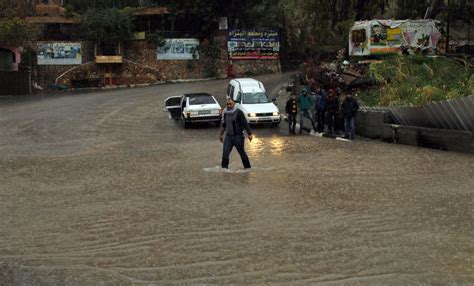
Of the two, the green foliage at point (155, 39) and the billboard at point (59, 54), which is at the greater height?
the green foliage at point (155, 39)

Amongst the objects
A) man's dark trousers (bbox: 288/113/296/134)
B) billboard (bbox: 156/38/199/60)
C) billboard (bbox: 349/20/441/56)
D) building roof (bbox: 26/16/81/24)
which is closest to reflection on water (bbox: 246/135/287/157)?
man's dark trousers (bbox: 288/113/296/134)

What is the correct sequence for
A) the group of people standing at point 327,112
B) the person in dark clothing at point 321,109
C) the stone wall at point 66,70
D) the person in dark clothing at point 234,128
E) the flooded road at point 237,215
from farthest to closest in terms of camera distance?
the stone wall at point 66,70 → the person in dark clothing at point 321,109 → the group of people standing at point 327,112 → the person in dark clothing at point 234,128 → the flooded road at point 237,215

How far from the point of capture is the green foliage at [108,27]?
1678 inches

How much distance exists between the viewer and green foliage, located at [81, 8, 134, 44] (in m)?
42.6

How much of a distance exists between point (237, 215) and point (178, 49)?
35.9 metres

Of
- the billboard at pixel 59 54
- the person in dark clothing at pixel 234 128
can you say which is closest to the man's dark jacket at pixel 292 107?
the person in dark clothing at pixel 234 128

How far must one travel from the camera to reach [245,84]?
80.1 ft

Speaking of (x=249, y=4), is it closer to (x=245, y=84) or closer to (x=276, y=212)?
(x=245, y=84)

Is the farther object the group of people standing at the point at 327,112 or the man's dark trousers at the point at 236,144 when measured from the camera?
the group of people standing at the point at 327,112

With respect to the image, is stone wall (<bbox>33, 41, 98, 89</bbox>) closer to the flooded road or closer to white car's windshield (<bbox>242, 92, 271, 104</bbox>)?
white car's windshield (<bbox>242, 92, 271, 104</bbox>)

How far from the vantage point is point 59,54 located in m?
42.7

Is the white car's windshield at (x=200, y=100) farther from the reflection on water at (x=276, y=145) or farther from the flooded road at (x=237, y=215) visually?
the flooded road at (x=237, y=215)

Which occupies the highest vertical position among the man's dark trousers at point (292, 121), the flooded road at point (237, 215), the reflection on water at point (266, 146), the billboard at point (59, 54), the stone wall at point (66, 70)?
the billboard at point (59, 54)

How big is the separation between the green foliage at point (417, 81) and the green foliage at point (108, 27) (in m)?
22.2
